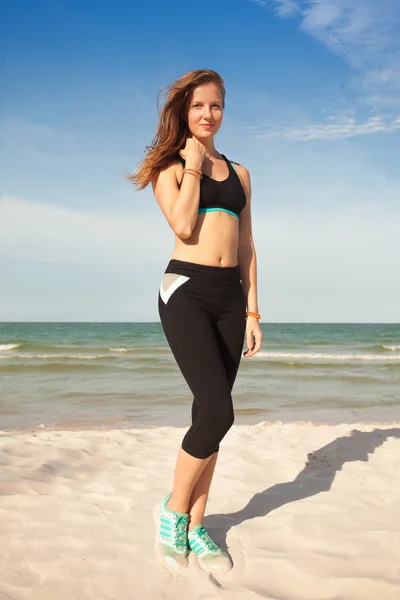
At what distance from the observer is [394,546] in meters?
2.89

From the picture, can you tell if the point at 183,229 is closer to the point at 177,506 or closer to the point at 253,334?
the point at 253,334

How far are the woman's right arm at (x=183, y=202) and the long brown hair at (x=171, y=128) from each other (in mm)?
141

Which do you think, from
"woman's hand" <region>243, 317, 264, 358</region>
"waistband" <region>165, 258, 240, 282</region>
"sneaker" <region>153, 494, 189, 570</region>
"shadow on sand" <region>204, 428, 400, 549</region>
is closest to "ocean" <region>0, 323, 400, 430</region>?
"shadow on sand" <region>204, 428, 400, 549</region>

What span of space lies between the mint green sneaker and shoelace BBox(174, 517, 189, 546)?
45 millimetres

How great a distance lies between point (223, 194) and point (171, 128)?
47 cm

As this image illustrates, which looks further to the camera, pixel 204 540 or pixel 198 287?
pixel 204 540

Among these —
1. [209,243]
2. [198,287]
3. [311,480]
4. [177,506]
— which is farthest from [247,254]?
[311,480]

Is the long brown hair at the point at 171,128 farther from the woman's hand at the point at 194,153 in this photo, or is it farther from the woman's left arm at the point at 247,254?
the woman's left arm at the point at 247,254

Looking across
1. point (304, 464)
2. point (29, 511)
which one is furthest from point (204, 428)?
point (304, 464)

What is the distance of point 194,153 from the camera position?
2.60 m

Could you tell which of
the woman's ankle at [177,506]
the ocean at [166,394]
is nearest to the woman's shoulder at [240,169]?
the woman's ankle at [177,506]

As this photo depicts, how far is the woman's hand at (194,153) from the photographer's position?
257 cm

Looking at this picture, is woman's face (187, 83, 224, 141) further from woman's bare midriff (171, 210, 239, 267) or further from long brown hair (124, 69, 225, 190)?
woman's bare midriff (171, 210, 239, 267)

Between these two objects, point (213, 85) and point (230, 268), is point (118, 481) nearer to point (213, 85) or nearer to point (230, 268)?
point (230, 268)
